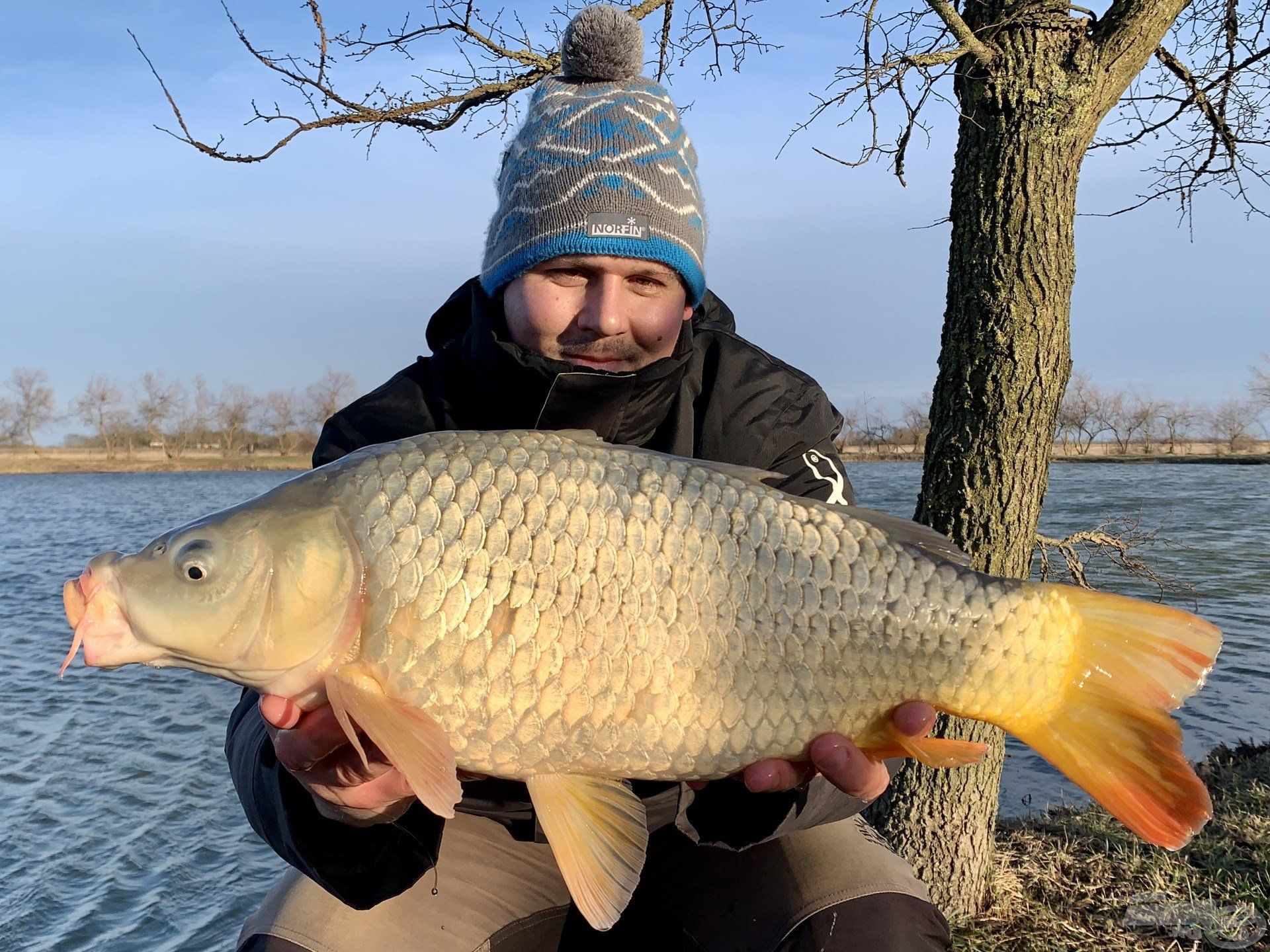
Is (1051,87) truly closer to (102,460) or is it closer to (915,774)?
(915,774)

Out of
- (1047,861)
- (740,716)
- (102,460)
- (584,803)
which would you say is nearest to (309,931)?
(584,803)

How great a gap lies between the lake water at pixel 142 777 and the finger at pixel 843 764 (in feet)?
10.3

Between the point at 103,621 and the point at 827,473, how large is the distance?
1.50 metres

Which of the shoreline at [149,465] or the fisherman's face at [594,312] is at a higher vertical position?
the fisherman's face at [594,312]

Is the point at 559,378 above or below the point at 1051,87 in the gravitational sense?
below

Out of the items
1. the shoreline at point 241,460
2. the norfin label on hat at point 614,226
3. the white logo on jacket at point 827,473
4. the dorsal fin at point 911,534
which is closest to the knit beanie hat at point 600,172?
the norfin label on hat at point 614,226

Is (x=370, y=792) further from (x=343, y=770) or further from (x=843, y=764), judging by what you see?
(x=843, y=764)

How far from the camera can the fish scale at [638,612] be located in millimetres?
1437

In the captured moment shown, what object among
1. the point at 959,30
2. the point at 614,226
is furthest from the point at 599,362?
the point at 959,30

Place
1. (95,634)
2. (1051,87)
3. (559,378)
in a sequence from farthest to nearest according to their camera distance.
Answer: (1051,87), (559,378), (95,634)

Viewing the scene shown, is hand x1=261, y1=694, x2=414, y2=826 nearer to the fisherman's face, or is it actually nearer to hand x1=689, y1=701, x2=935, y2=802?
hand x1=689, y1=701, x2=935, y2=802

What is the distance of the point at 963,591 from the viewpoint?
157cm

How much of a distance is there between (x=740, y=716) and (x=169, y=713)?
22.0 ft

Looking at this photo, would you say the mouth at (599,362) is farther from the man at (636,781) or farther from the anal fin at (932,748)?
the anal fin at (932,748)
